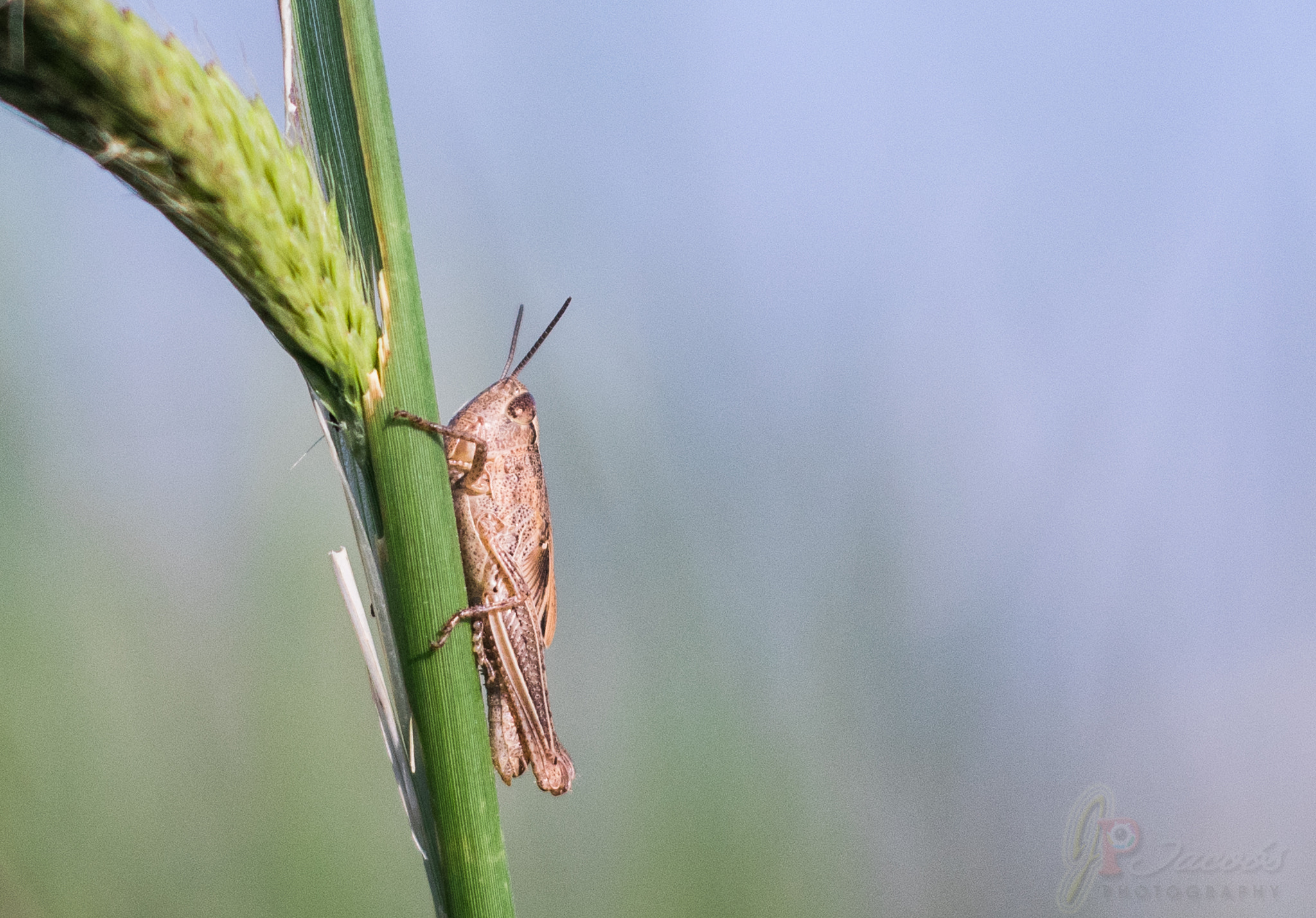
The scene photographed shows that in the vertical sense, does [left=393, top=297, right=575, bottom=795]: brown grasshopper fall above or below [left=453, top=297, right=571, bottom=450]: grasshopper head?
below

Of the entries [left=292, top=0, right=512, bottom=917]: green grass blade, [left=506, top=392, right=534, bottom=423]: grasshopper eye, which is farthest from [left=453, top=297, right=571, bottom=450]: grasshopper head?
[left=292, top=0, right=512, bottom=917]: green grass blade

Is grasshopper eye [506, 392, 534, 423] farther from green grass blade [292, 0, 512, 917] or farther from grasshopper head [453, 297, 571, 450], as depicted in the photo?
green grass blade [292, 0, 512, 917]

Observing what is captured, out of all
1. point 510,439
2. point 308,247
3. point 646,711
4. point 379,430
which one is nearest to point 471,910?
point 379,430

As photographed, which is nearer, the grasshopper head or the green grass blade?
the green grass blade

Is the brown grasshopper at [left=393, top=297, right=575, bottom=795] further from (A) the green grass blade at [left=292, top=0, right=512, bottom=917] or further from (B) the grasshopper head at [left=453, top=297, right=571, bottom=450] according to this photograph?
(A) the green grass blade at [left=292, top=0, right=512, bottom=917]

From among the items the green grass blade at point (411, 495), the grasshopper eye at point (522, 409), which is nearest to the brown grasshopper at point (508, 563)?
the grasshopper eye at point (522, 409)

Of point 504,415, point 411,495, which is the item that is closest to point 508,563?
point 504,415

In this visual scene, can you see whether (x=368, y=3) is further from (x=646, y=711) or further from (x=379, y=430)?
(x=646, y=711)

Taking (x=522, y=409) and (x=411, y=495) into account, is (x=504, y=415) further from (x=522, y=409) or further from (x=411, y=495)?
(x=411, y=495)
